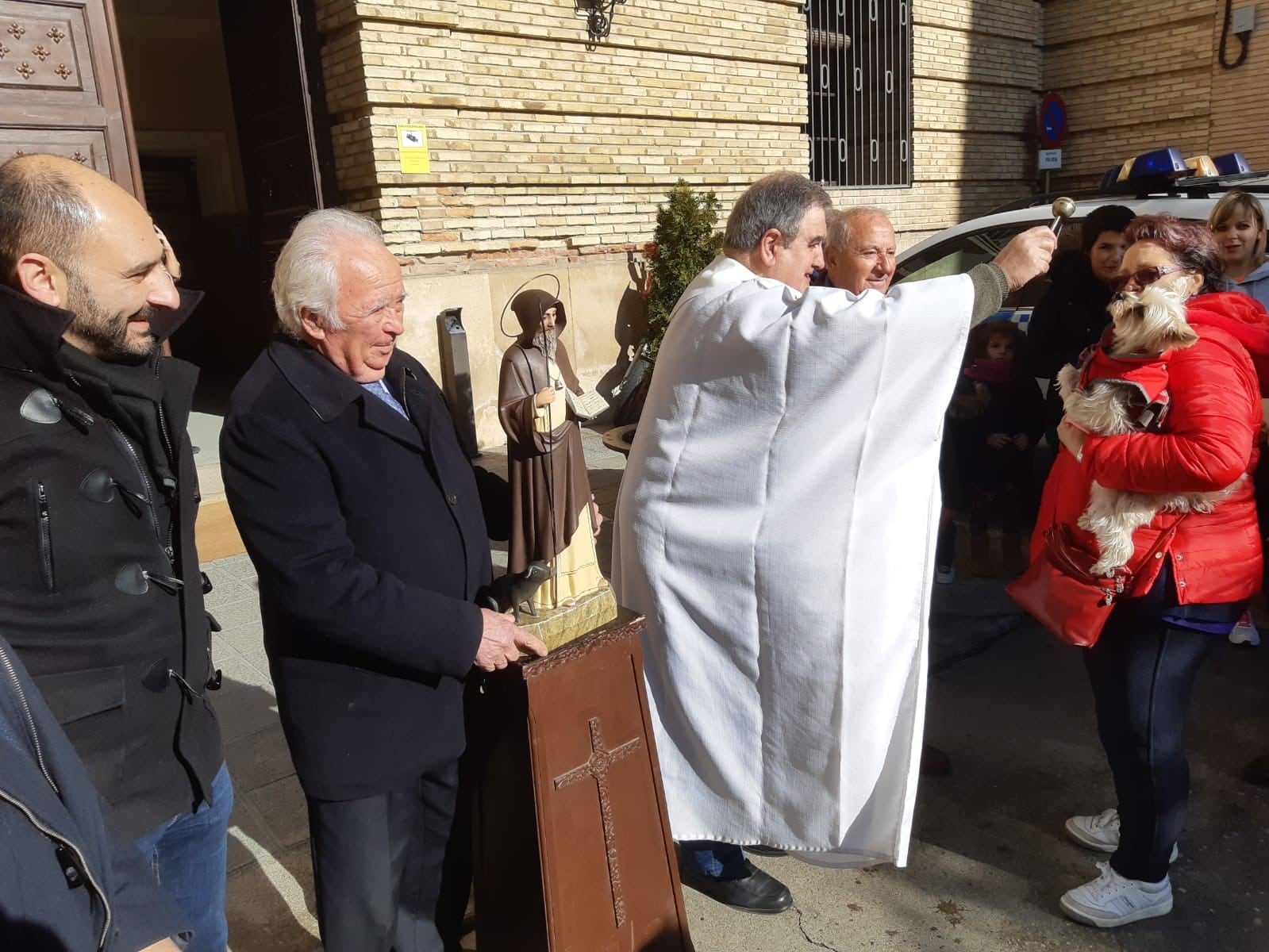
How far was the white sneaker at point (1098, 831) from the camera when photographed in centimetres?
280

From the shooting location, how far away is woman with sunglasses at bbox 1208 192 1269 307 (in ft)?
11.8

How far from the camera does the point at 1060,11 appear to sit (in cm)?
1241

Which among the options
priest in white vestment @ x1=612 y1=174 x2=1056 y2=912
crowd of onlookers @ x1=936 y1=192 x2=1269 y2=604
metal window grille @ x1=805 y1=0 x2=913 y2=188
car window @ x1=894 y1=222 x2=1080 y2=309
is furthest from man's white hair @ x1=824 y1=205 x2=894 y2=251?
metal window grille @ x1=805 y1=0 x2=913 y2=188

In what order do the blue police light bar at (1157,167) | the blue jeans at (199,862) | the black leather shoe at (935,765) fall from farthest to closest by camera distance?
the blue police light bar at (1157,167) → the black leather shoe at (935,765) → the blue jeans at (199,862)

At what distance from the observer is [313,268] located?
1.73m

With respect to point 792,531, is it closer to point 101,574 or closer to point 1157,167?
point 101,574

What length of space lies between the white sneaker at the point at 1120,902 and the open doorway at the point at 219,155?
255 inches

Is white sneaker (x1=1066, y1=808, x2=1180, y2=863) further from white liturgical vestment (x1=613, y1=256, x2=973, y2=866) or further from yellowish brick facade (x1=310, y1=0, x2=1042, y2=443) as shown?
yellowish brick facade (x1=310, y1=0, x2=1042, y2=443)

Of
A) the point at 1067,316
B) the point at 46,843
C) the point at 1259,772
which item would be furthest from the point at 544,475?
the point at 1067,316

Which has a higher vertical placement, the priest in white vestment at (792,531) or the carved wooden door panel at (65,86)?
the carved wooden door panel at (65,86)

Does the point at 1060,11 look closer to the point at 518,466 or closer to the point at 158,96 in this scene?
the point at 158,96

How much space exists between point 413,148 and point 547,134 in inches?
49.9

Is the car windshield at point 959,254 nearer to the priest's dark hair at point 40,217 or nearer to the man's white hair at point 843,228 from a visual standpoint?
the man's white hair at point 843,228

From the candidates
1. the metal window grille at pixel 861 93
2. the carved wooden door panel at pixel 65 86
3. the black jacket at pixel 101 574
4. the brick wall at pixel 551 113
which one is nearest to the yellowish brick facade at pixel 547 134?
→ the brick wall at pixel 551 113
